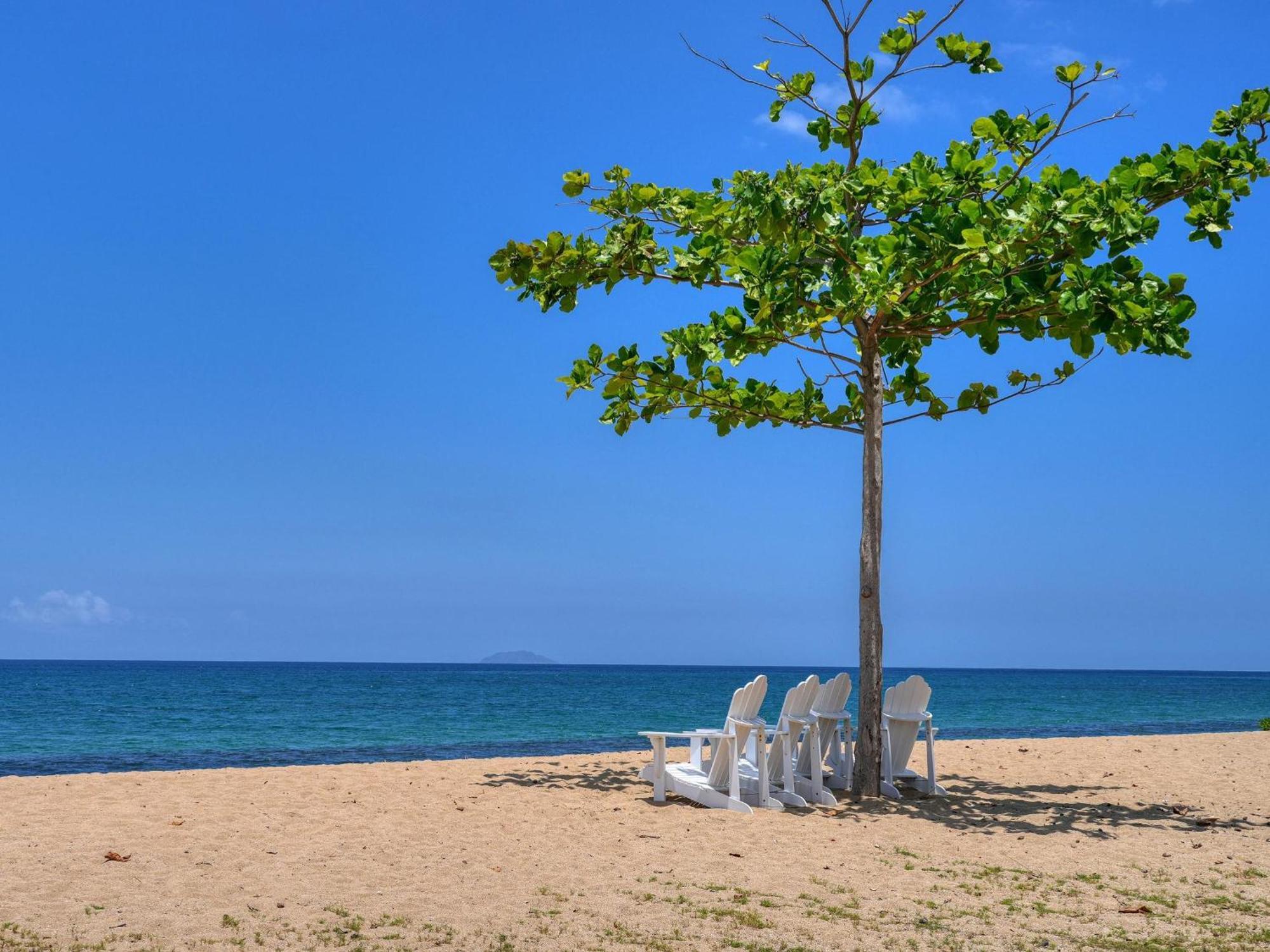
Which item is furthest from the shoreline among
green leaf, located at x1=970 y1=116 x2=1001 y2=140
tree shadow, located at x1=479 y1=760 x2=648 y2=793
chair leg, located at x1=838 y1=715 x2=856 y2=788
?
green leaf, located at x1=970 y1=116 x2=1001 y2=140

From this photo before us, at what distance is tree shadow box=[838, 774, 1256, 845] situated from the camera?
859cm

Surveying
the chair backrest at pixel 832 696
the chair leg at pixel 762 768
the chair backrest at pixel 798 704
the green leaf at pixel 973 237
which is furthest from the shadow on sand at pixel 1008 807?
the green leaf at pixel 973 237

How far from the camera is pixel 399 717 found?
37.1 meters

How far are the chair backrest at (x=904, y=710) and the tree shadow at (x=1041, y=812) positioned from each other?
0.38 metres

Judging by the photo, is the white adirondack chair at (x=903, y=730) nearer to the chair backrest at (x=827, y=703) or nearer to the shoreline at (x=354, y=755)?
the chair backrest at (x=827, y=703)

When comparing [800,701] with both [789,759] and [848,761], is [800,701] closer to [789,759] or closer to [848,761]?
[789,759]

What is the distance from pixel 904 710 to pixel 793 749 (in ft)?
4.10

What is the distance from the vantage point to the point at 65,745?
84.3 ft

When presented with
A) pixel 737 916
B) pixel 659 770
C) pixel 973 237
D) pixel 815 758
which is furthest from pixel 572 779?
pixel 973 237

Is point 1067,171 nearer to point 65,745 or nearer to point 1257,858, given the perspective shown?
point 1257,858

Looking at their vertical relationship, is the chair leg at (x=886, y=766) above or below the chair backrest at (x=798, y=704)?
below

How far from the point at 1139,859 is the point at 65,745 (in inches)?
989

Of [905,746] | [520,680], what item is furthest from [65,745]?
[520,680]

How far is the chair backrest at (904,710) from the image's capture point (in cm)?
1028
